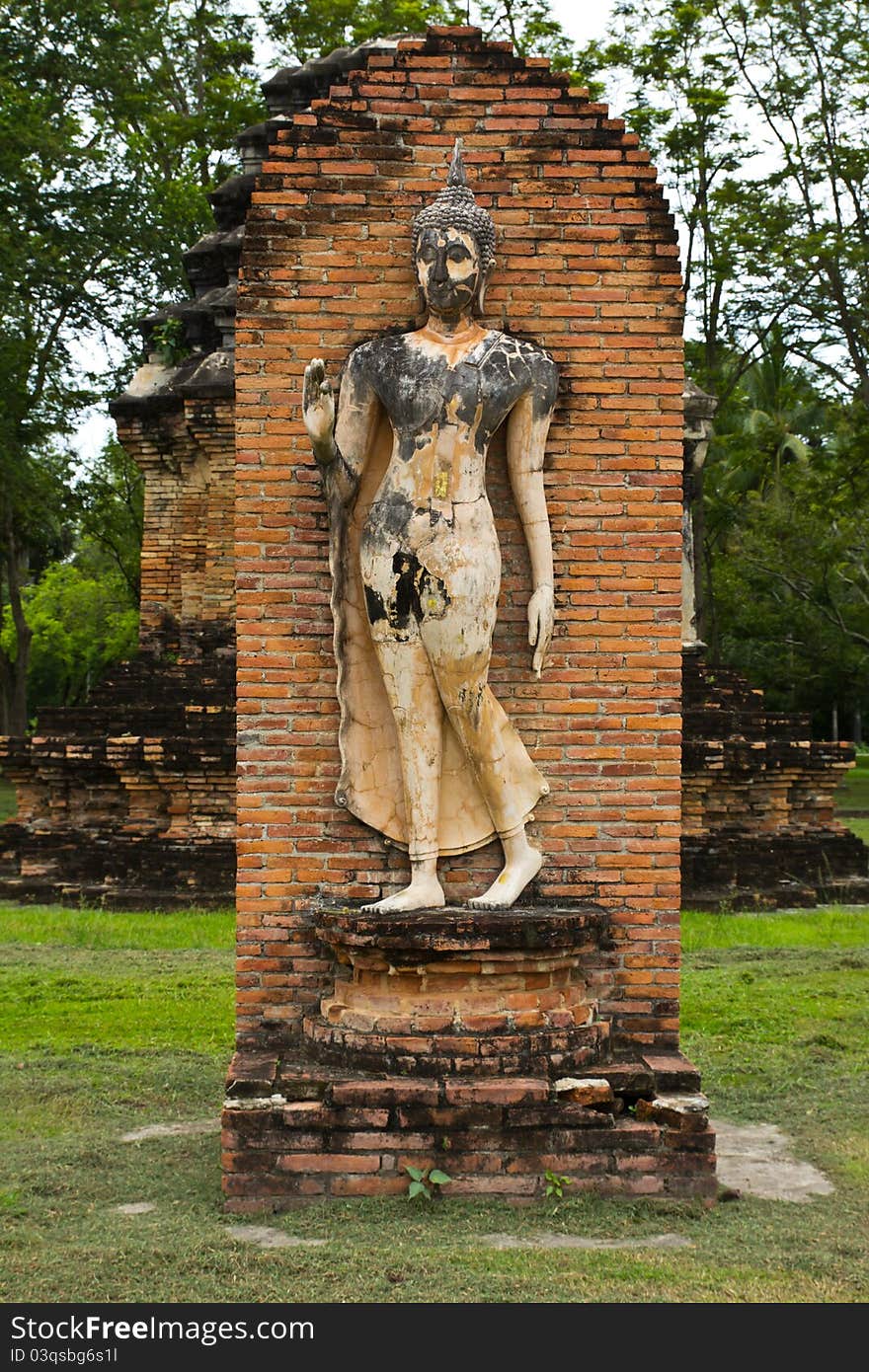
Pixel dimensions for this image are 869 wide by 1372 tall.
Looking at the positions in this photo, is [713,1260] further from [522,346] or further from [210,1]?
[210,1]

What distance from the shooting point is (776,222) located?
2281cm

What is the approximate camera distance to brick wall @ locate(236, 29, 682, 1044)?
6.07 metres

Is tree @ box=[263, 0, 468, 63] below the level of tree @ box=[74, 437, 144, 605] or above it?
above

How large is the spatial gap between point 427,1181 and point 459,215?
12.0ft

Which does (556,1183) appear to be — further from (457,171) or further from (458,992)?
(457,171)

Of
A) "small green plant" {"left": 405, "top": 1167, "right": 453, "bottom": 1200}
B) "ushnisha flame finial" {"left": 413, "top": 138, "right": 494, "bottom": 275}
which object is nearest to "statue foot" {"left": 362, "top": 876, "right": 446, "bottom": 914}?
"small green plant" {"left": 405, "top": 1167, "right": 453, "bottom": 1200}

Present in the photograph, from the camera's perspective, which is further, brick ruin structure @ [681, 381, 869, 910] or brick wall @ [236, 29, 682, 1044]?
brick ruin structure @ [681, 381, 869, 910]

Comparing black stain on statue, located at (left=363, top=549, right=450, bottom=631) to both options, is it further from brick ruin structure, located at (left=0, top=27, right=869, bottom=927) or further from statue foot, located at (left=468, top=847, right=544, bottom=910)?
brick ruin structure, located at (left=0, top=27, right=869, bottom=927)

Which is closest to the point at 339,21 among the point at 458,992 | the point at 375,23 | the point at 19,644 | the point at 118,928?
the point at 375,23

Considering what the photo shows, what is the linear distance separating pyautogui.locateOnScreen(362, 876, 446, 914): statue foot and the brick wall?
0.54 ft

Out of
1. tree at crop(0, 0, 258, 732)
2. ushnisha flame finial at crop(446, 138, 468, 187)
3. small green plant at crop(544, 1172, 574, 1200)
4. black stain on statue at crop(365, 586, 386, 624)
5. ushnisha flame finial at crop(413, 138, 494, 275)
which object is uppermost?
tree at crop(0, 0, 258, 732)

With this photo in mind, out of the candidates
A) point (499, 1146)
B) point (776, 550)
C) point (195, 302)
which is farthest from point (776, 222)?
point (499, 1146)

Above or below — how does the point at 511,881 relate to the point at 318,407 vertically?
below

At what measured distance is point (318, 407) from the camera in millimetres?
5727
